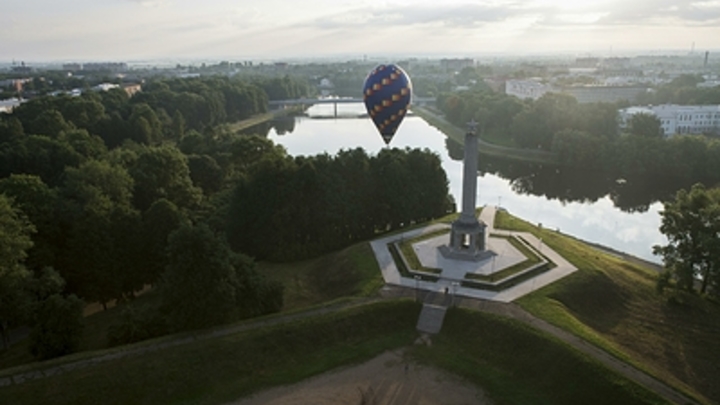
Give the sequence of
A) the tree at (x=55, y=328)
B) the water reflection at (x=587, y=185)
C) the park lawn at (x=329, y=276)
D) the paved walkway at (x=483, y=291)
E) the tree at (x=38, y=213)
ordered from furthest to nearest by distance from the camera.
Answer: the water reflection at (x=587, y=185) → the tree at (x=38, y=213) → the park lawn at (x=329, y=276) → the paved walkway at (x=483, y=291) → the tree at (x=55, y=328)

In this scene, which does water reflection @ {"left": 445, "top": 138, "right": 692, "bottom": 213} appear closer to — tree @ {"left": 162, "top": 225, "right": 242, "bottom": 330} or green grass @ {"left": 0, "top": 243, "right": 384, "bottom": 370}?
green grass @ {"left": 0, "top": 243, "right": 384, "bottom": 370}

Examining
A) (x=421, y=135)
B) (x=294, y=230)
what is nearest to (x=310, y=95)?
(x=421, y=135)

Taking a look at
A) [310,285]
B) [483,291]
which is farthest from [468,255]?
Answer: [310,285]

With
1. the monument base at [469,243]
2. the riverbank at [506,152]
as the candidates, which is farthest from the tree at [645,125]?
the monument base at [469,243]

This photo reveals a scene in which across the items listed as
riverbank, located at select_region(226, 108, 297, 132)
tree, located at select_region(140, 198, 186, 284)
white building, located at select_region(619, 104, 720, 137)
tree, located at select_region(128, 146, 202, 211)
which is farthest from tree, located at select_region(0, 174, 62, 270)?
white building, located at select_region(619, 104, 720, 137)

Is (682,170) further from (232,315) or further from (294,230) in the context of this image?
(232,315)

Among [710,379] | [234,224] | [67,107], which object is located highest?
[67,107]

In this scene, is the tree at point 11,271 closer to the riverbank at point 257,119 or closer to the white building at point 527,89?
the riverbank at point 257,119
